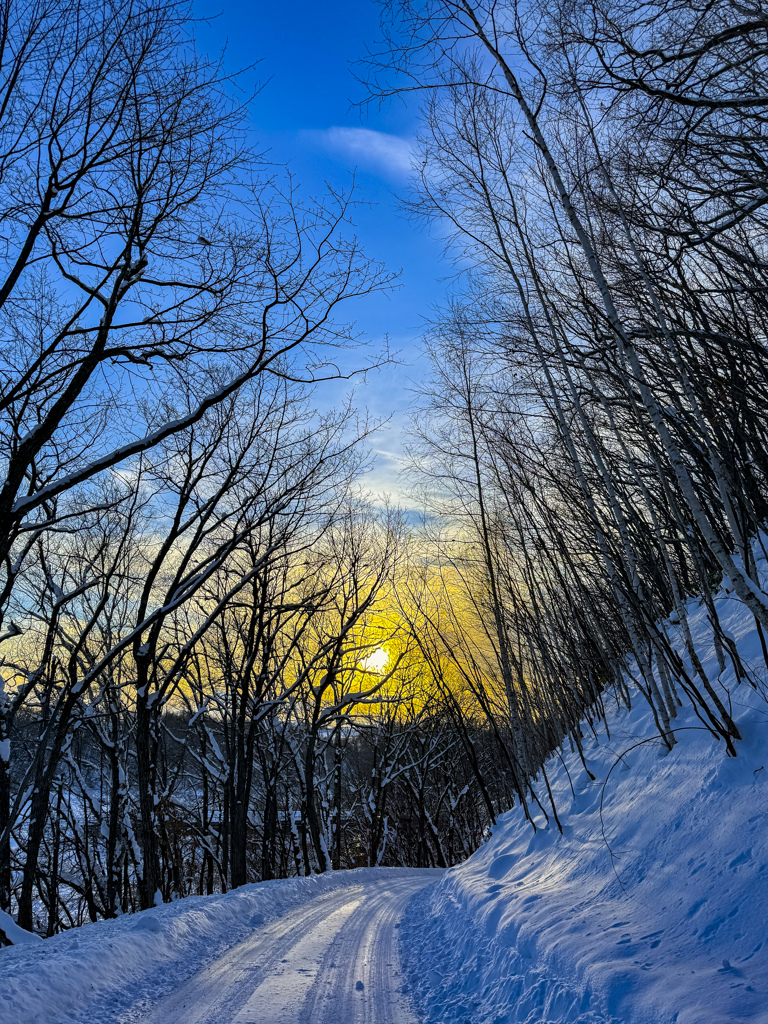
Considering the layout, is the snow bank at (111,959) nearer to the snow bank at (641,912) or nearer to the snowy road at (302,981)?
the snowy road at (302,981)

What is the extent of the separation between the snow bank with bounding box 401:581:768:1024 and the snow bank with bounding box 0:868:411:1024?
207 cm

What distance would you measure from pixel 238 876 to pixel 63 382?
38.9 ft

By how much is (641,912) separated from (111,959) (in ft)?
13.2

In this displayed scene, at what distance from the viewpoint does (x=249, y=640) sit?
15.0 metres

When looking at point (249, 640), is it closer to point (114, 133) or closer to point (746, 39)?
point (114, 133)

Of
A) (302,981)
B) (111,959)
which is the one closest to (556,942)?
(302,981)

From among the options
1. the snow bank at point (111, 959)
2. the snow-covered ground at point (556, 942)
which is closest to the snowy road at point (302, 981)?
the snow-covered ground at point (556, 942)

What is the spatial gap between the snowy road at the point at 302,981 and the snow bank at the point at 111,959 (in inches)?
11.2

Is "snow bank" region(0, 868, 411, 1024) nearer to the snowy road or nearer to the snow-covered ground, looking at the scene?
the snow-covered ground

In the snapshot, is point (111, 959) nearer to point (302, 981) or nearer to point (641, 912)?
point (302, 981)

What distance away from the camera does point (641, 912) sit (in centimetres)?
288

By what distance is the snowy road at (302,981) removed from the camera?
11.2 feet

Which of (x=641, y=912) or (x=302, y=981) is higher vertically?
(x=641, y=912)

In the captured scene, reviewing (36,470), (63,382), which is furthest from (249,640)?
(63,382)
